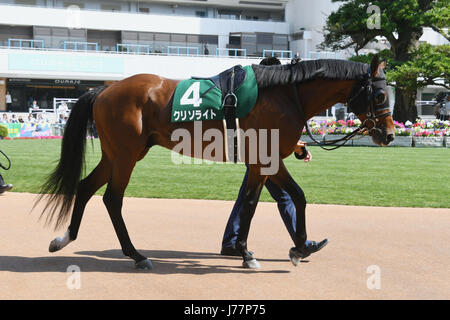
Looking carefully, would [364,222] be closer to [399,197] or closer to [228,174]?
[399,197]

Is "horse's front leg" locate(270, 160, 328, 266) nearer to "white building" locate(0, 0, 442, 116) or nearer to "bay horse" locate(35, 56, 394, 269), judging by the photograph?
"bay horse" locate(35, 56, 394, 269)

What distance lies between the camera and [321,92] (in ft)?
13.0

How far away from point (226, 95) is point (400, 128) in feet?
54.8

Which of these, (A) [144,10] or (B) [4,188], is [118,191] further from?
(A) [144,10]

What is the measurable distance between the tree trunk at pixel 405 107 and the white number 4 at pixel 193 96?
63.2 ft

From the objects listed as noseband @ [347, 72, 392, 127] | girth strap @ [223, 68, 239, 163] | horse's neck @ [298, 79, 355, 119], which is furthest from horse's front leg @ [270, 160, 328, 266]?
noseband @ [347, 72, 392, 127]

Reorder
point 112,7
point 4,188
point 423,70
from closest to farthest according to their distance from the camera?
point 4,188 → point 423,70 → point 112,7

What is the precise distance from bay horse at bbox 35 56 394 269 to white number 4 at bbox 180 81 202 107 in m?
0.14

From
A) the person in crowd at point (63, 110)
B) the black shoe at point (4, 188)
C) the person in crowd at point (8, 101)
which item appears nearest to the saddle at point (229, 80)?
the black shoe at point (4, 188)

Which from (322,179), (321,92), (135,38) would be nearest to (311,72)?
(321,92)

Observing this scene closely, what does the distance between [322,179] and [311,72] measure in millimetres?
5397

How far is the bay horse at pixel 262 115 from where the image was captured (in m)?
3.86

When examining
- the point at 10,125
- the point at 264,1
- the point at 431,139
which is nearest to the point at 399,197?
the point at 431,139

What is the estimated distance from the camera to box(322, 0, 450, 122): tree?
20.3 metres
